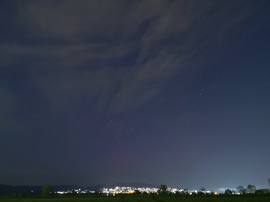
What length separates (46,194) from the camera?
545ft
